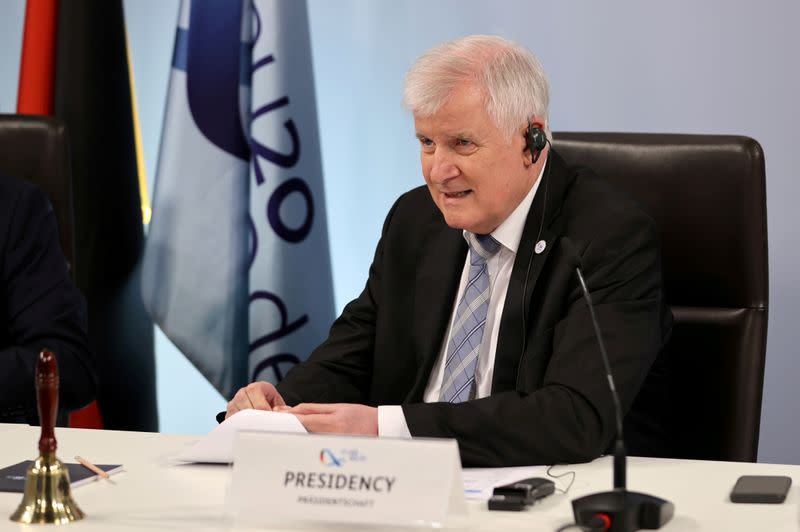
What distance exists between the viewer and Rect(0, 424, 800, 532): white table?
1.58 metres

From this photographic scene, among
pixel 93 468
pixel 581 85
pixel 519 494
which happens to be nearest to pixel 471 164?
pixel 519 494

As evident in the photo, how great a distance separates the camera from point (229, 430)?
1.86 meters

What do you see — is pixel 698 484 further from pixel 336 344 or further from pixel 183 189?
pixel 183 189

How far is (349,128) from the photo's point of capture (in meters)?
3.74

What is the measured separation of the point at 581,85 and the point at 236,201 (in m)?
1.08

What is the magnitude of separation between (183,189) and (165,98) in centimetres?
34

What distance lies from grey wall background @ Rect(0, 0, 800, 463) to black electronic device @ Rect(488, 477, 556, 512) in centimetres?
187

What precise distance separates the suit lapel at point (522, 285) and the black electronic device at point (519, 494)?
0.54 meters

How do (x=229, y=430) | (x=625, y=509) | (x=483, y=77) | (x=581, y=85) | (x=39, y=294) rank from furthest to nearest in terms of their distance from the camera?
(x=581, y=85) → (x=39, y=294) → (x=483, y=77) → (x=229, y=430) → (x=625, y=509)

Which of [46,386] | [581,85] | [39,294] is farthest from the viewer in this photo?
[581,85]

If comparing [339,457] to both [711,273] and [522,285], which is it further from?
[711,273]

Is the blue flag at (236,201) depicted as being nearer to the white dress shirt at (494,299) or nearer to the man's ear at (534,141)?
the white dress shirt at (494,299)

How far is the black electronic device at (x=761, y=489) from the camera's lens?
1.67m

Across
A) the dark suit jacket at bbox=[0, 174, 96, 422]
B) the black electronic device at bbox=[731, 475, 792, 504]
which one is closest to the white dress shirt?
the black electronic device at bbox=[731, 475, 792, 504]
